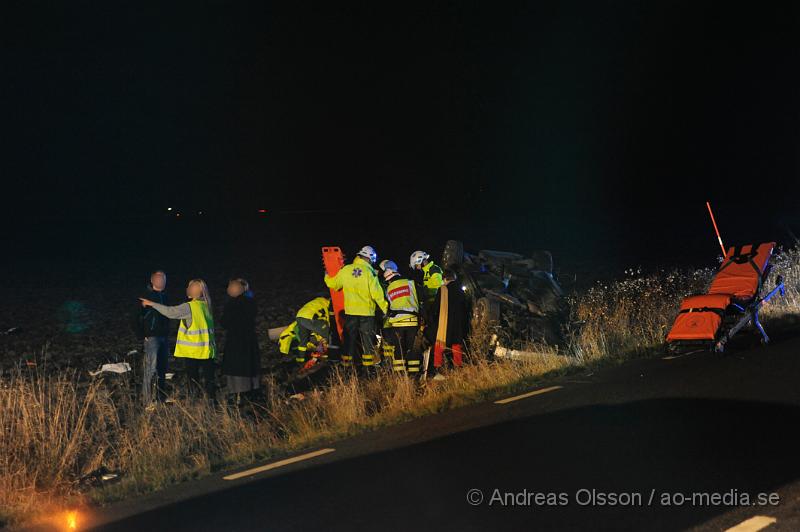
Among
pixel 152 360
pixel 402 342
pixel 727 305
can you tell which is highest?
pixel 152 360

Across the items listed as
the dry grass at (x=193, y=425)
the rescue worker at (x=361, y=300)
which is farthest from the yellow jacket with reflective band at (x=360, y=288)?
the dry grass at (x=193, y=425)

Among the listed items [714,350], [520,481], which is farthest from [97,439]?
[714,350]

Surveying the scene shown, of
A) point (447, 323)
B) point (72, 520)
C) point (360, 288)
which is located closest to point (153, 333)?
point (360, 288)

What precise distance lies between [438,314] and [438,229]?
106 ft

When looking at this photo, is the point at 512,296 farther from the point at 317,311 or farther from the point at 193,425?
the point at 193,425

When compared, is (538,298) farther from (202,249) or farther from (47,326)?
(202,249)

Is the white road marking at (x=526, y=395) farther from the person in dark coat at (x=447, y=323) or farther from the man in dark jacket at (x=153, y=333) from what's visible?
the man in dark jacket at (x=153, y=333)

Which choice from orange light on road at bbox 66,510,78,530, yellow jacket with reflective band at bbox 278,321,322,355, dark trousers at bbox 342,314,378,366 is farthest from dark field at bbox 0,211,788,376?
orange light on road at bbox 66,510,78,530

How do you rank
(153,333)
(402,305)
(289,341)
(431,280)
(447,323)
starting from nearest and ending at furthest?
1. (153,333)
2. (447,323)
3. (402,305)
4. (431,280)
5. (289,341)

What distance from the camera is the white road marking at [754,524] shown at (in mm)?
5145

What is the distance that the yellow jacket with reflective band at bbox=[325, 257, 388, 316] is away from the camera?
41.1 ft

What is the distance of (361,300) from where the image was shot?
41.4ft

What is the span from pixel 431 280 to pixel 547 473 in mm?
6669

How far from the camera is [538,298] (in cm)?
1584
